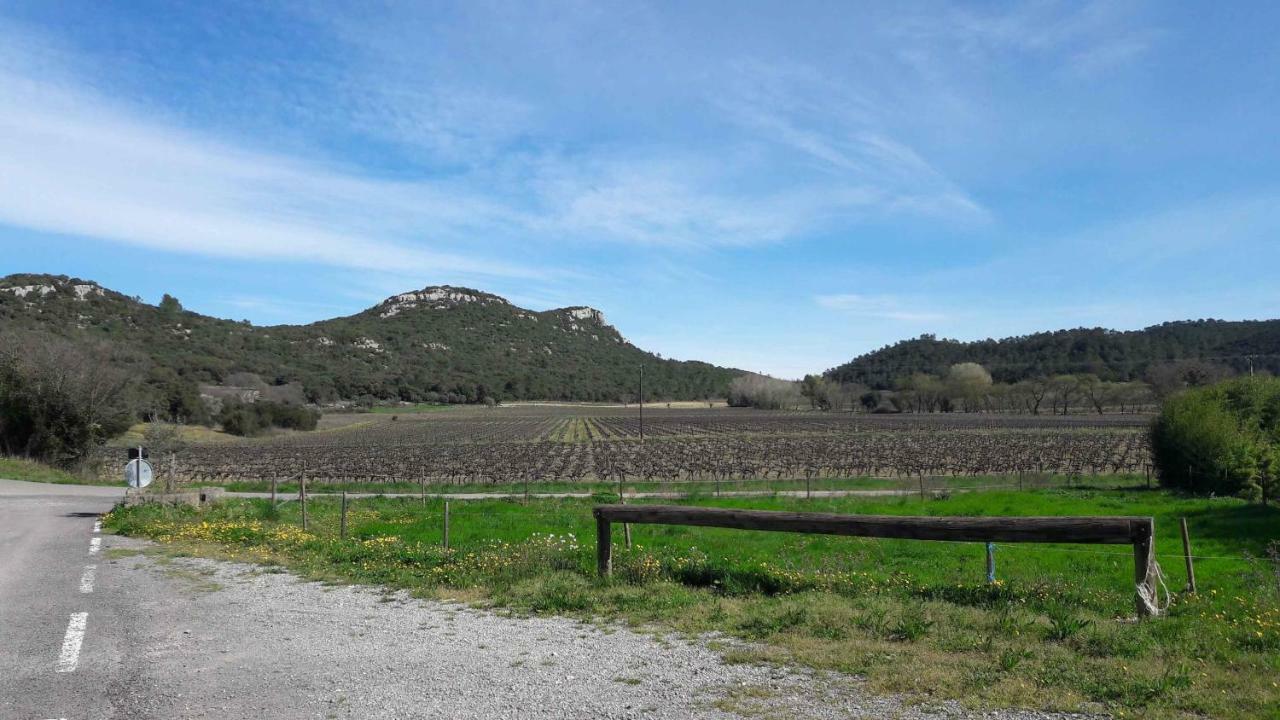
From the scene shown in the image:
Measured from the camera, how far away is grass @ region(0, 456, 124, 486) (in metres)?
32.7

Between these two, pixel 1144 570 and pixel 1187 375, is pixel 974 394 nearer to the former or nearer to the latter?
pixel 1187 375

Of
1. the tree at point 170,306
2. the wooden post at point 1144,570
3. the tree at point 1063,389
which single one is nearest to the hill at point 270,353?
the tree at point 170,306

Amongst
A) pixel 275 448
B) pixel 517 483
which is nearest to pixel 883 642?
pixel 517 483

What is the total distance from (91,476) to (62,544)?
25977 millimetres

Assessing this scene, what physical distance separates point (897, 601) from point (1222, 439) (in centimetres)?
3363

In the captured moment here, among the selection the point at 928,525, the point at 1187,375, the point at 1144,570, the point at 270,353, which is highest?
the point at 270,353

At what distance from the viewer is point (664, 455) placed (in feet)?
189

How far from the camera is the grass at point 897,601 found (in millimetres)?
5816

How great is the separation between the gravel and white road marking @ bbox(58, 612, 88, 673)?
0.48 metres

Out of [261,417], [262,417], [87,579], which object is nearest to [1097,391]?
[262,417]

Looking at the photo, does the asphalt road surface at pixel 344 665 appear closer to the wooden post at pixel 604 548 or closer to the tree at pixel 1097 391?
the wooden post at pixel 604 548

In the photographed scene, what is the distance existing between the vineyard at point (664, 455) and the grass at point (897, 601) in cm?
1440

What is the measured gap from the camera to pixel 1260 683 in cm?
571

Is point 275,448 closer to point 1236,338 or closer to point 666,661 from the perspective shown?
point 666,661
